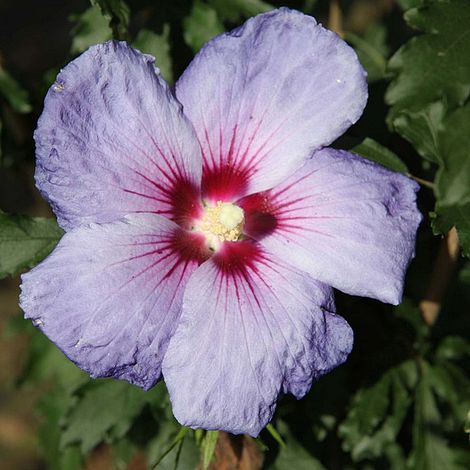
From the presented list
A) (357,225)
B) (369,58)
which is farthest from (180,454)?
(369,58)

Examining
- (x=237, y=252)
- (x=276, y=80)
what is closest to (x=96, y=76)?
(x=276, y=80)

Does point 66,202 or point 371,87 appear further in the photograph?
point 371,87

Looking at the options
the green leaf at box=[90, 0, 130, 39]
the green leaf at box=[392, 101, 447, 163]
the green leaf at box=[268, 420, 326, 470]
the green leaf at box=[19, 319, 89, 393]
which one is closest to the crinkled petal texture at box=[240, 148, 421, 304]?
the green leaf at box=[392, 101, 447, 163]

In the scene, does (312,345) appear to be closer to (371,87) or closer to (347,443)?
(347,443)

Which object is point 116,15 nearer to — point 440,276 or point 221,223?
point 221,223

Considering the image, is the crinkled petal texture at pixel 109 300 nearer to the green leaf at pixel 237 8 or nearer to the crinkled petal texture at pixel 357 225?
the crinkled petal texture at pixel 357 225
